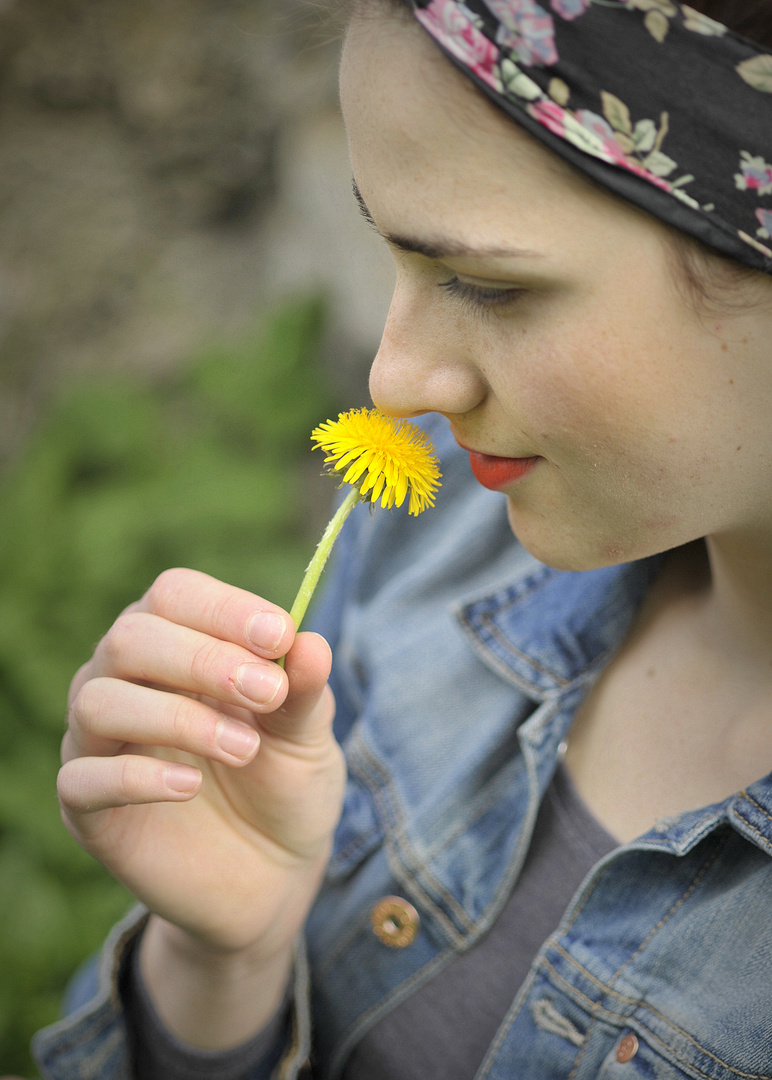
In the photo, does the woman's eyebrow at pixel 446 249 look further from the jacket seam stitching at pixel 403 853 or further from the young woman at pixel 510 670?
the jacket seam stitching at pixel 403 853

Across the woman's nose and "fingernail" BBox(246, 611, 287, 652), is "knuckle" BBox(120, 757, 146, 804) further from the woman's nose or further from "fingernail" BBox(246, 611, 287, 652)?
the woman's nose

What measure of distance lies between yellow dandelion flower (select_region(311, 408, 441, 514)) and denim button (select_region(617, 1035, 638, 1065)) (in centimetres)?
69

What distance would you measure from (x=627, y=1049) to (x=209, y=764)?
626 millimetres

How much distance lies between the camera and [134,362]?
392 centimetres

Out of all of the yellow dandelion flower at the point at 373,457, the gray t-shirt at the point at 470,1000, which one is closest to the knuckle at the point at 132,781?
the yellow dandelion flower at the point at 373,457

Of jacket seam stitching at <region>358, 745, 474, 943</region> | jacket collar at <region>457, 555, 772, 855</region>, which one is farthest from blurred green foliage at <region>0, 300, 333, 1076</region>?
jacket collar at <region>457, 555, 772, 855</region>

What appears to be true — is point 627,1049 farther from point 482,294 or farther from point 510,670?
point 482,294

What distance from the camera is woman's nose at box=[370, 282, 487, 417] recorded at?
912mm

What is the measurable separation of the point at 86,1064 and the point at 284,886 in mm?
475

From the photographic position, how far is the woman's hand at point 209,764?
2.96 ft

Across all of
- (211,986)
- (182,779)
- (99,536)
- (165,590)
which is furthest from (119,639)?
(99,536)

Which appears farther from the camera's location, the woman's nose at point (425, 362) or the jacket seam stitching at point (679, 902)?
the jacket seam stitching at point (679, 902)

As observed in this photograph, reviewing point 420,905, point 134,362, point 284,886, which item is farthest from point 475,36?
point 134,362

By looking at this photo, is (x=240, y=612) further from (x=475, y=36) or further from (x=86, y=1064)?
(x=86, y=1064)
